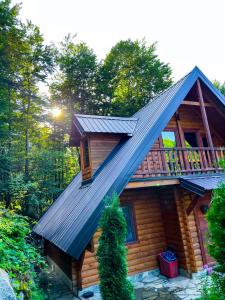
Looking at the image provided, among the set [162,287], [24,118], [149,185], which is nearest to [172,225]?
[162,287]

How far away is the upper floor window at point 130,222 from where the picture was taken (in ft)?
23.8

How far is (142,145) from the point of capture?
5984 mm

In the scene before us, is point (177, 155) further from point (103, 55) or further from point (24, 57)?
point (103, 55)

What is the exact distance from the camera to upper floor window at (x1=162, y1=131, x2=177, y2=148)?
858 cm

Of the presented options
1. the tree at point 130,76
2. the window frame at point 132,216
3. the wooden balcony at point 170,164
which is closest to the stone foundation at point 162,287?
the window frame at point 132,216

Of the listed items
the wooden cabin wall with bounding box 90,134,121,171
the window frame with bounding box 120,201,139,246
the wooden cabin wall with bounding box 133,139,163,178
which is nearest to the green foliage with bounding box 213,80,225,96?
the wooden cabin wall with bounding box 90,134,121,171

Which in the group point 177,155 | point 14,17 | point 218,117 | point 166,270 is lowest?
point 166,270

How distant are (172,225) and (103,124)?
442 cm

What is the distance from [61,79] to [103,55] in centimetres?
442

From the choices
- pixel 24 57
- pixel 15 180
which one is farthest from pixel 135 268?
pixel 24 57

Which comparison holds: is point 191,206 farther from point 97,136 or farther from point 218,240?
point 97,136

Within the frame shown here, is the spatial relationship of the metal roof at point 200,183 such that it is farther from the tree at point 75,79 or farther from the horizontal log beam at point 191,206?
the tree at point 75,79

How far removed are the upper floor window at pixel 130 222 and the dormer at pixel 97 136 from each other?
65.4 inches

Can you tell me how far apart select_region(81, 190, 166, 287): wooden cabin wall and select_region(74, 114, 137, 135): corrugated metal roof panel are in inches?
91.0
